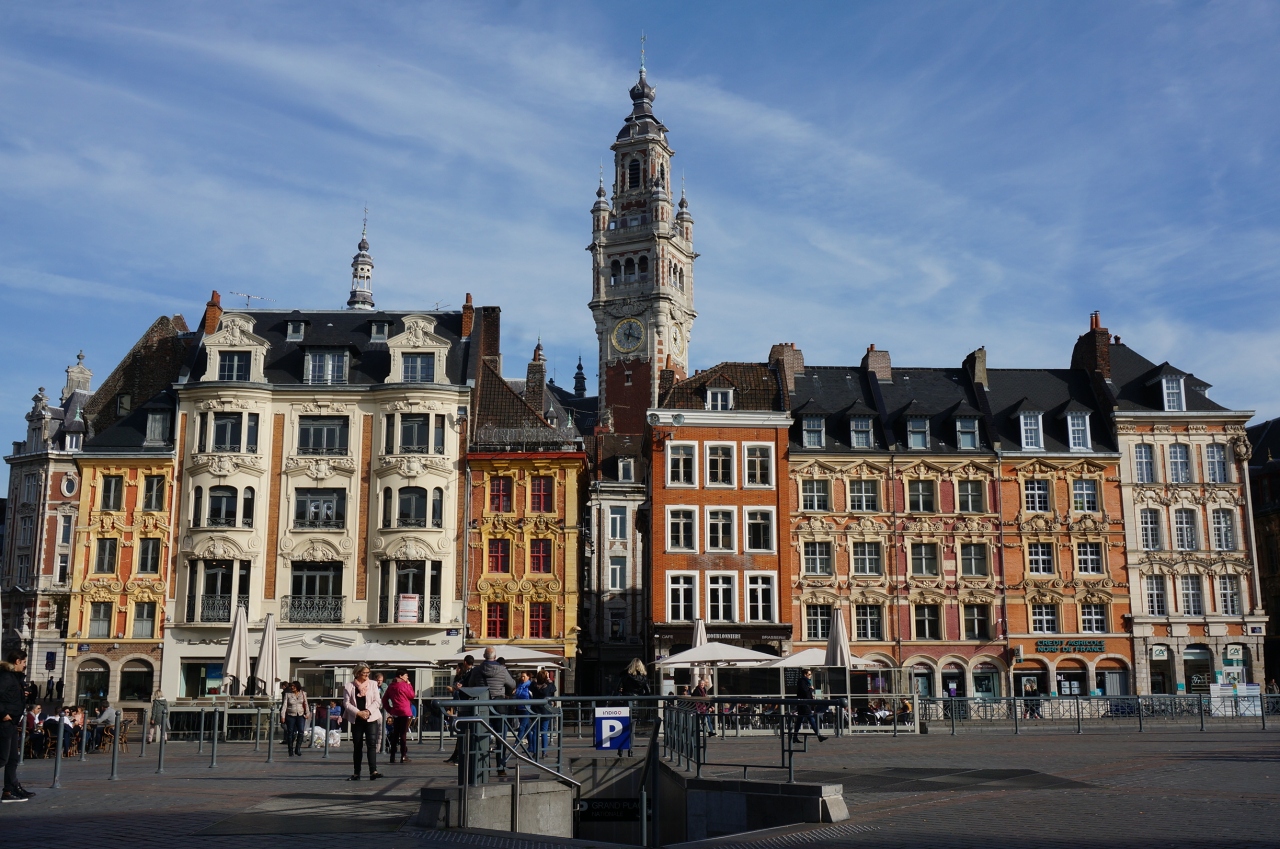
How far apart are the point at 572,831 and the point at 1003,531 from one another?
35645mm

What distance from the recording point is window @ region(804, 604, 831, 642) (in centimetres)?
4694

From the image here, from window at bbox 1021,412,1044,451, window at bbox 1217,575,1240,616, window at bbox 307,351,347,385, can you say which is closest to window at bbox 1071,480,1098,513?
window at bbox 1021,412,1044,451

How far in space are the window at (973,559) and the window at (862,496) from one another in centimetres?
374

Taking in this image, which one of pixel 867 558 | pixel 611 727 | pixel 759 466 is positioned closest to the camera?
pixel 611 727

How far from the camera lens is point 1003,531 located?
158 ft

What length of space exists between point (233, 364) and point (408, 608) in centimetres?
1116

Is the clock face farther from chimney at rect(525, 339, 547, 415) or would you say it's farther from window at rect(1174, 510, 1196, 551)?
window at rect(1174, 510, 1196, 551)

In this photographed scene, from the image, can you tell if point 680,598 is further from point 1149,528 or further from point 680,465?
point 1149,528

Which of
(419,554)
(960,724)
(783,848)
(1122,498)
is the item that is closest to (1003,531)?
(1122,498)

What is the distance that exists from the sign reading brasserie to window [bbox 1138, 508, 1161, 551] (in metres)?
4.25

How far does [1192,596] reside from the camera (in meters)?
48.6

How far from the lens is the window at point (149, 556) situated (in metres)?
45.3

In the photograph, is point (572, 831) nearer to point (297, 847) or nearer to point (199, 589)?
point (297, 847)

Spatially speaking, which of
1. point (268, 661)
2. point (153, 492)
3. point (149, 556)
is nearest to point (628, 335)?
point (153, 492)
